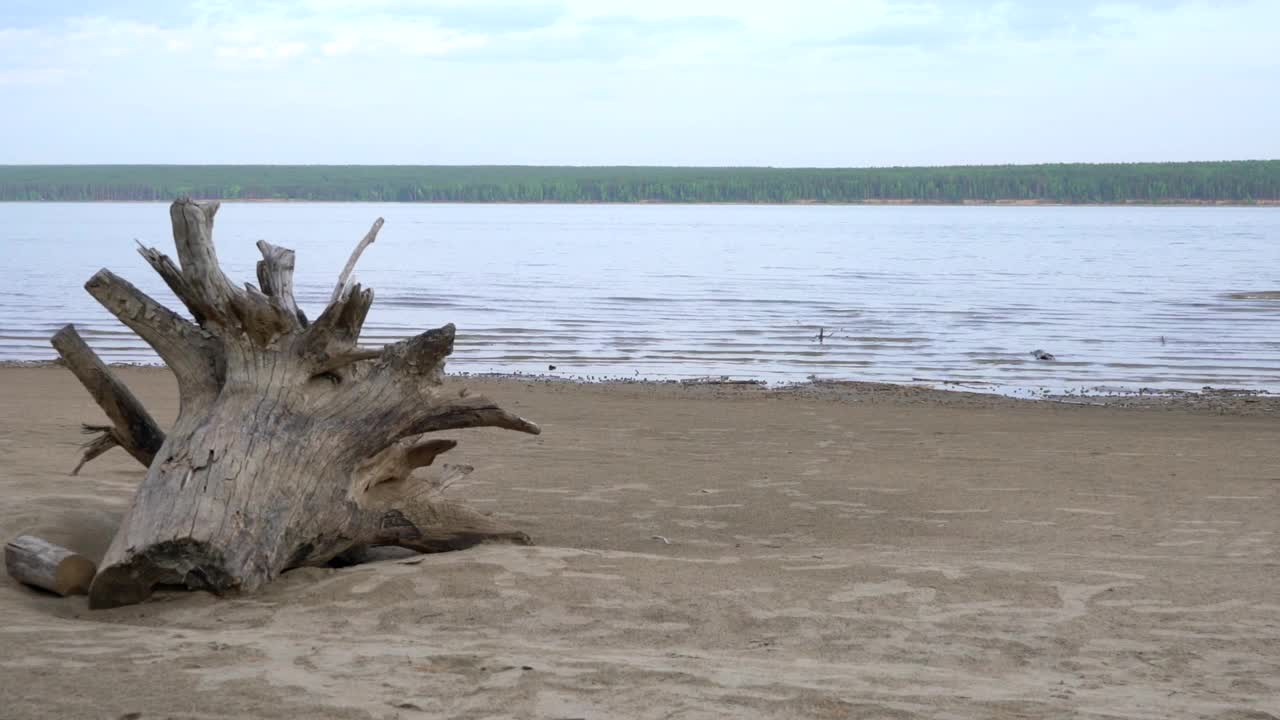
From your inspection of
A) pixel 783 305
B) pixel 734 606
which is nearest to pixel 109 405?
pixel 734 606

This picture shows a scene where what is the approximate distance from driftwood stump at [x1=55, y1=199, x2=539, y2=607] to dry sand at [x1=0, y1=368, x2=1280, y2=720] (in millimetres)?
219

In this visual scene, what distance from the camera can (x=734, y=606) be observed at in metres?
5.59

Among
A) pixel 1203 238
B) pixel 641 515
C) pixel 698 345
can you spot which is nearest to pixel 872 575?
pixel 641 515

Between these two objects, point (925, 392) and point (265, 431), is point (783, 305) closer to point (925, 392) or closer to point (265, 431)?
point (925, 392)

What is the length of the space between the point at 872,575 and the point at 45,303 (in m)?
25.8

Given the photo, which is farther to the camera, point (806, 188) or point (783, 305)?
point (806, 188)

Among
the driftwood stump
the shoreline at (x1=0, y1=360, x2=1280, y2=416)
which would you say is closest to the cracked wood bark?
the driftwood stump

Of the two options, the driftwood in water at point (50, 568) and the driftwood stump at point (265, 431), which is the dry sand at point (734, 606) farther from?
the driftwood stump at point (265, 431)

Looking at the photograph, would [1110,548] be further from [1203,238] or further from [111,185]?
[111,185]

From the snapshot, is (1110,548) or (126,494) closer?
(1110,548)

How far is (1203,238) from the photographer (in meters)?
68.0

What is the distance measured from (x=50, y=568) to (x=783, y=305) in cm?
2400

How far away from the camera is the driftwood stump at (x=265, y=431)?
5.49 meters

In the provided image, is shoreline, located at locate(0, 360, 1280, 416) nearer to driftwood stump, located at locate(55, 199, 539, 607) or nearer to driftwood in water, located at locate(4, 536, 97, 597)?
driftwood stump, located at locate(55, 199, 539, 607)
